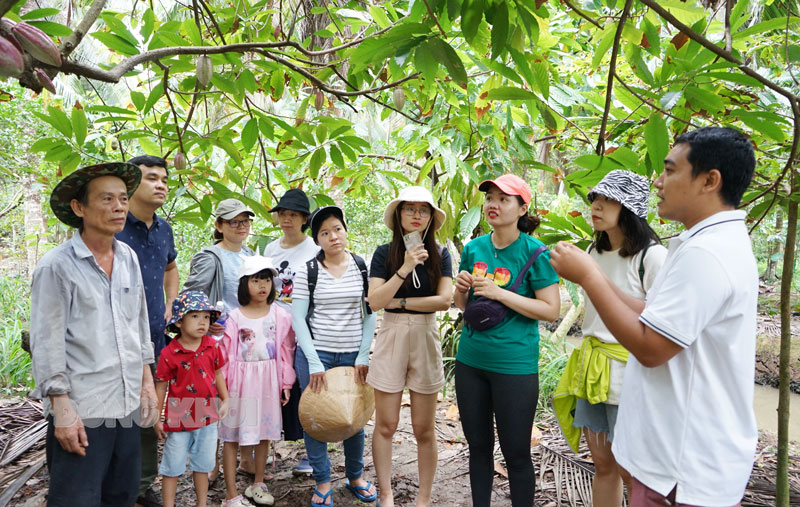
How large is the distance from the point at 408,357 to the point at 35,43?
184cm

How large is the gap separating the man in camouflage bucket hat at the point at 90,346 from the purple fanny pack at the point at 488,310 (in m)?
1.22

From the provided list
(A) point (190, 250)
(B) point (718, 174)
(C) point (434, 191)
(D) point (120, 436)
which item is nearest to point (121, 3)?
(A) point (190, 250)

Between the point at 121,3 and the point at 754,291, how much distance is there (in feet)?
39.9

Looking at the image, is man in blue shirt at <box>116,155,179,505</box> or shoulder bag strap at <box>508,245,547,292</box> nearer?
shoulder bag strap at <box>508,245,547,292</box>

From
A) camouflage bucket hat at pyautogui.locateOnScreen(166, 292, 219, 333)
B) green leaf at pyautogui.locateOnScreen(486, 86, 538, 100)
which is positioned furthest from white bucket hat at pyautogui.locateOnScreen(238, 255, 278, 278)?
green leaf at pyautogui.locateOnScreen(486, 86, 538, 100)

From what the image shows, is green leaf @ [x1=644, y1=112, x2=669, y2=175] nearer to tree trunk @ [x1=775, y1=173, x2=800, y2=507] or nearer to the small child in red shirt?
Answer: tree trunk @ [x1=775, y1=173, x2=800, y2=507]

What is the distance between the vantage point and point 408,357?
2367 millimetres

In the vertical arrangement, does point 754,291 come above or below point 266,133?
below

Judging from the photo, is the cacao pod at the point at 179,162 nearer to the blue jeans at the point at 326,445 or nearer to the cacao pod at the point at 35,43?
the blue jeans at the point at 326,445

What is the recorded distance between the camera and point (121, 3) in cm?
1038

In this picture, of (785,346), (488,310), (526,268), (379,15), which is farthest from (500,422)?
(379,15)

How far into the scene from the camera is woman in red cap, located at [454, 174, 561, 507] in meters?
2.08

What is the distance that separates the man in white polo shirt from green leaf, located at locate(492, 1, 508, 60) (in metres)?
0.47

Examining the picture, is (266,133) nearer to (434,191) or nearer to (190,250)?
(434,191)
